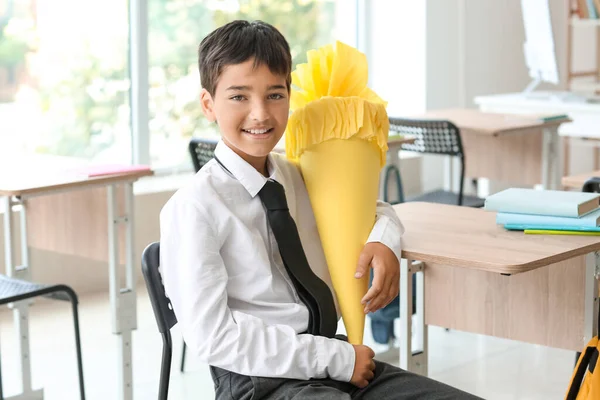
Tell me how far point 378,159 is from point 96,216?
62.2 inches

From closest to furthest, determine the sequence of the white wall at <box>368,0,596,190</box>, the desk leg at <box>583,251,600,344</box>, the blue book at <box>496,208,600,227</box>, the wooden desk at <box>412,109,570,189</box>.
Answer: the blue book at <box>496,208,600,227</box> < the desk leg at <box>583,251,600,344</box> < the wooden desk at <box>412,109,570,189</box> < the white wall at <box>368,0,596,190</box>

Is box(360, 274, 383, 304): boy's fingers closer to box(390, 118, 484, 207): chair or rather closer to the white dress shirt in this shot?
the white dress shirt

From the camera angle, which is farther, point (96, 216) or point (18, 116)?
point (18, 116)

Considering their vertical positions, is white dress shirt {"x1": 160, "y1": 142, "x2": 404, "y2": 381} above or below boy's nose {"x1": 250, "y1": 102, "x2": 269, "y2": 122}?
below

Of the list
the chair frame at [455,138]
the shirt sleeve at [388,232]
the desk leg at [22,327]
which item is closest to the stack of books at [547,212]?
the shirt sleeve at [388,232]

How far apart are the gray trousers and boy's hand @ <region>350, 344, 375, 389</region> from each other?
0.08ft

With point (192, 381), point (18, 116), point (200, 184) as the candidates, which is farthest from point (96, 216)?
point (200, 184)

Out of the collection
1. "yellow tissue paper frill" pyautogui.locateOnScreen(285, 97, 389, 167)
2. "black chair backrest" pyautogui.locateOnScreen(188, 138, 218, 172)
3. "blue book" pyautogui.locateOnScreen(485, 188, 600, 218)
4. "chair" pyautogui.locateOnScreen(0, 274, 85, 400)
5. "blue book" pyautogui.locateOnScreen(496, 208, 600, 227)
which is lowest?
"chair" pyautogui.locateOnScreen(0, 274, 85, 400)

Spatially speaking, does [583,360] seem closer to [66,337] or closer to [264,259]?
[264,259]

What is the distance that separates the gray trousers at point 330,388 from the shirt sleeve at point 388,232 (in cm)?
23

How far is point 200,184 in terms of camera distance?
1.71m

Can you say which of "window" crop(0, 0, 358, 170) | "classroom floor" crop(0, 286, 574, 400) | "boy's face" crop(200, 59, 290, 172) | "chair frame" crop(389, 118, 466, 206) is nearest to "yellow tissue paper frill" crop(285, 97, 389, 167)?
"boy's face" crop(200, 59, 290, 172)

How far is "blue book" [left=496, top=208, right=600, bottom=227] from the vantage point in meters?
1.99

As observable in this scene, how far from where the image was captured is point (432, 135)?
13.0ft
